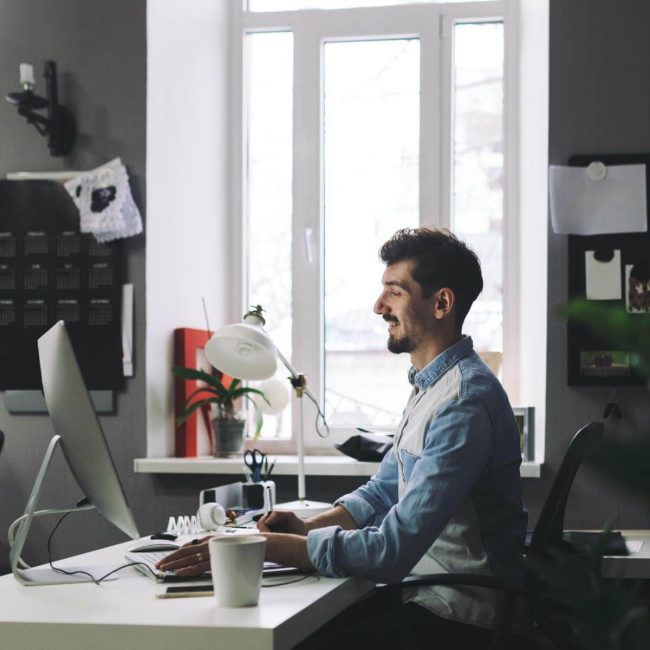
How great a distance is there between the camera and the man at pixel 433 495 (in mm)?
1586

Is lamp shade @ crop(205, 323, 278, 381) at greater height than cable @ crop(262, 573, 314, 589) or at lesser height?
greater

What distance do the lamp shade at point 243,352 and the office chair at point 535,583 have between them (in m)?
0.99

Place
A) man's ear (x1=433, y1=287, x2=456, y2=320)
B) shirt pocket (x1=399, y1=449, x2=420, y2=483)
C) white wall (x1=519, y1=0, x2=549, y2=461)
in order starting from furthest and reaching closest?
white wall (x1=519, y1=0, x2=549, y2=461) → man's ear (x1=433, y1=287, x2=456, y2=320) → shirt pocket (x1=399, y1=449, x2=420, y2=483)

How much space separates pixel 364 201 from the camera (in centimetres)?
356

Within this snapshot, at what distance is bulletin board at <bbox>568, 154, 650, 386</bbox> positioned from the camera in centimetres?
292

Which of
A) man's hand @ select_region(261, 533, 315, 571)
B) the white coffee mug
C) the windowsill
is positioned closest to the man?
man's hand @ select_region(261, 533, 315, 571)

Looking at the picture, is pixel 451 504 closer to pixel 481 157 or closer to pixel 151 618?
pixel 151 618

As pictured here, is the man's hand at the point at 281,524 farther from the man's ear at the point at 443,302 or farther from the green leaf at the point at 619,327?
the green leaf at the point at 619,327

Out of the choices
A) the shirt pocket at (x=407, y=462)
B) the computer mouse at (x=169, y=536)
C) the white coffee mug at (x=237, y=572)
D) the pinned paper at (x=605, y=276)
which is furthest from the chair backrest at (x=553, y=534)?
the pinned paper at (x=605, y=276)

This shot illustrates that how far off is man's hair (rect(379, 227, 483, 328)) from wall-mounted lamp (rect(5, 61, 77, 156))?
1.58 m

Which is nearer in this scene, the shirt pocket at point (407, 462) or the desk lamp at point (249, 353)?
the shirt pocket at point (407, 462)

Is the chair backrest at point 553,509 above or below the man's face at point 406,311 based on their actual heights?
below

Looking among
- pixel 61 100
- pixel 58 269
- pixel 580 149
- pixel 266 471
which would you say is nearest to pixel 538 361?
pixel 580 149

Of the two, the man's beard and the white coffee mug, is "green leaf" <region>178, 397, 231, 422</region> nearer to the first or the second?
the man's beard
